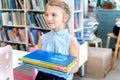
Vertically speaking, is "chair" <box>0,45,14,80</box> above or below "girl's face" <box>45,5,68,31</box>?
below

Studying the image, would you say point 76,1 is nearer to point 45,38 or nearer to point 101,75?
point 101,75

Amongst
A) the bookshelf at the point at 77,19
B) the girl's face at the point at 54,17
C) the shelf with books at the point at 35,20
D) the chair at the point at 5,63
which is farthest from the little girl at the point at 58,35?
the shelf with books at the point at 35,20

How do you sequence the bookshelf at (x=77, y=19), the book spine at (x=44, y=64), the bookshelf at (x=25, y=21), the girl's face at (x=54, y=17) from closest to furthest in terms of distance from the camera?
the book spine at (x=44, y=64) < the girl's face at (x=54, y=17) < the bookshelf at (x=77, y=19) < the bookshelf at (x=25, y=21)

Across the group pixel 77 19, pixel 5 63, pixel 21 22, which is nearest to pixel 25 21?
pixel 21 22

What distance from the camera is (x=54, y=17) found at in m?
1.23

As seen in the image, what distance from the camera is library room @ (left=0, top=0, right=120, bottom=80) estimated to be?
3.19ft

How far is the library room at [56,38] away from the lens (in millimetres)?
973

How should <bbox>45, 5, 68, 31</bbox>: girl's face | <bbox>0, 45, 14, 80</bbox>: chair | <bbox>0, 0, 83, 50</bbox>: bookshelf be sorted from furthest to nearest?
<bbox>0, 0, 83, 50</bbox>: bookshelf → <bbox>45, 5, 68, 31</bbox>: girl's face → <bbox>0, 45, 14, 80</bbox>: chair

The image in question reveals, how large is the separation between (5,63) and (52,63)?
298 millimetres

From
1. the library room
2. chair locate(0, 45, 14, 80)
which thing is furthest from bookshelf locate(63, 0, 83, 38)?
chair locate(0, 45, 14, 80)

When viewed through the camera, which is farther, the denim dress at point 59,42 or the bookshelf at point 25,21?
the bookshelf at point 25,21

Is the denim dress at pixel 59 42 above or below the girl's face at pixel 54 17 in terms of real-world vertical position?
below

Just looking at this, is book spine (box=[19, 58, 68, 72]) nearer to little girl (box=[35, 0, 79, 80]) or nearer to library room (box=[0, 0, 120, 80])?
library room (box=[0, 0, 120, 80])

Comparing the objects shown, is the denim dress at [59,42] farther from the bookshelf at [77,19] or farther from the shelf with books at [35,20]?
the shelf with books at [35,20]
